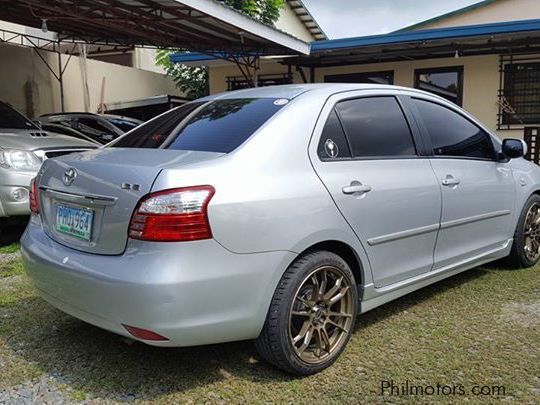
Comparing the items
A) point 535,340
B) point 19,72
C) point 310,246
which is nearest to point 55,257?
point 310,246

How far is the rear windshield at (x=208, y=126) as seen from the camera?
3027mm

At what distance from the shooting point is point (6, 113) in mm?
7203

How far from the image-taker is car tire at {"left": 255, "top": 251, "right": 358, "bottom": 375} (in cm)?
282

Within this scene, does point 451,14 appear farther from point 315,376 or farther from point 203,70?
point 315,376

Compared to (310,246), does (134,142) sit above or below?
above

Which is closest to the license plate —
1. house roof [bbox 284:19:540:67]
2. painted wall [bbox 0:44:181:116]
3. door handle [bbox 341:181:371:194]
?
door handle [bbox 341:181:371:194]

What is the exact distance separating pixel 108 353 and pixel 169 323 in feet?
3.16

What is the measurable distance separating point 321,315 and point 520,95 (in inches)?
380

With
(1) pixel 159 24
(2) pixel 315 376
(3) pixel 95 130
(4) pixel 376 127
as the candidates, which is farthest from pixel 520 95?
(2) pixel 315 376

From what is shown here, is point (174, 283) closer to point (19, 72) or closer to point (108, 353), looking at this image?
point (108, 353)

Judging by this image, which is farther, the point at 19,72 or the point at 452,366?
the point at 19,72

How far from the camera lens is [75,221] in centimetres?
289

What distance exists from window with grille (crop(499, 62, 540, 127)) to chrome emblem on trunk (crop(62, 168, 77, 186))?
1000 cm

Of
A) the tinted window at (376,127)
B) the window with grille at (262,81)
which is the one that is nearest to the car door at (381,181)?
the tinted window at (376,127)
